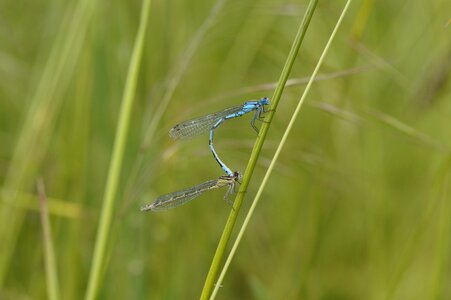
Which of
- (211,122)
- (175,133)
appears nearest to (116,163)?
(175,133)

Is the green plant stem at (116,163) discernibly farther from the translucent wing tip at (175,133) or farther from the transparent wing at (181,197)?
the translucent wing tip at (175,133)

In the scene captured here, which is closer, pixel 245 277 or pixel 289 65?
pixel 289 65

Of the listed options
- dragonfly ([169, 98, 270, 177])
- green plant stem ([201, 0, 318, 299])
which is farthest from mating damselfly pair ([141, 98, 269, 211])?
green plant stem ([201, 0, 318, 299])

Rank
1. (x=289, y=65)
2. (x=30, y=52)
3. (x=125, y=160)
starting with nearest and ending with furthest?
(x=289, y=65) < (x=125, y=160) < (x=30, y=52)

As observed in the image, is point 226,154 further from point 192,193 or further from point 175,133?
point 192,193

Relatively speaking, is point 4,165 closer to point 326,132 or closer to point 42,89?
point 42,89

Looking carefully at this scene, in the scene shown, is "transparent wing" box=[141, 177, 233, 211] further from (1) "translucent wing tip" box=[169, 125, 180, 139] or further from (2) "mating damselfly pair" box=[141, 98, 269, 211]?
(1) "translucent wing tip" box=[169, 125, 180, 139]

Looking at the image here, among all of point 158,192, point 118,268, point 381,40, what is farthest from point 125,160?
point 381,40
